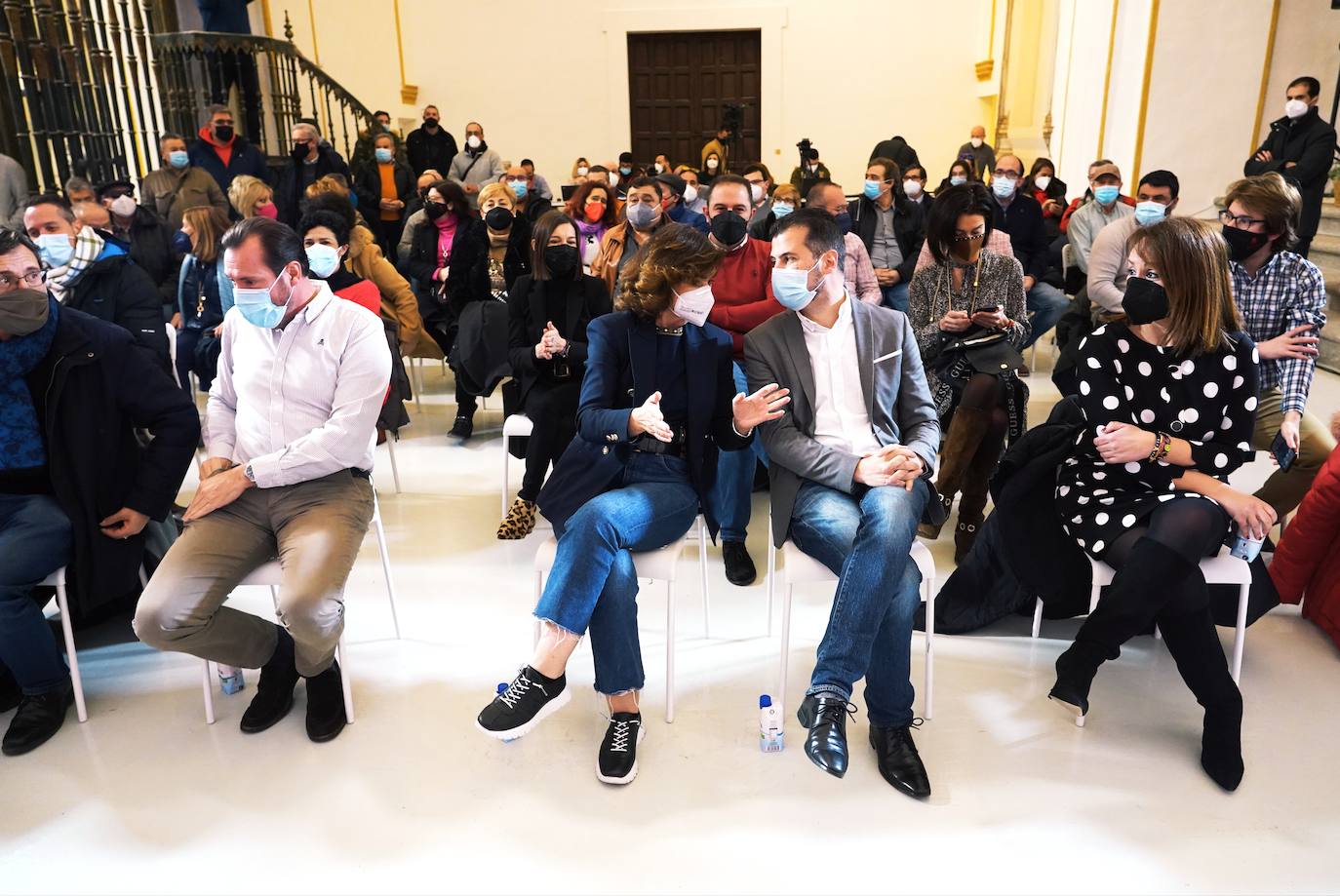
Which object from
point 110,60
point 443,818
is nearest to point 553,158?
point 110,60

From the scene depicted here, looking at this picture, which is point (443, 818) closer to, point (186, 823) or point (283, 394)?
point (186, 823)

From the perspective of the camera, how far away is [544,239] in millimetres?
3668

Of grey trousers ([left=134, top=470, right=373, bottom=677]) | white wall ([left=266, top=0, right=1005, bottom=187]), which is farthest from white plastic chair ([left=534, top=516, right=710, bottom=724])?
white wall ([left=266, top=0, right=1005, bottom=187])

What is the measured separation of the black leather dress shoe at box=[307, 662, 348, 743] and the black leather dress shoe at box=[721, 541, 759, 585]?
4.41 ft

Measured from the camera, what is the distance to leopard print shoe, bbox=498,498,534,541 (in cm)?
371

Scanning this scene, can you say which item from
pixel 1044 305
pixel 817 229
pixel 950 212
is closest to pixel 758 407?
pixel 817 229

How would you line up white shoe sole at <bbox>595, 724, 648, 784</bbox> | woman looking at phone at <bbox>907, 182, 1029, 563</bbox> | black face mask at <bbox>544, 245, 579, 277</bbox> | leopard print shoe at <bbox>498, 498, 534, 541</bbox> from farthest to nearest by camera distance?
leopard print shoe at <bbox>498, 498, 534, 541</bbox>
black face mask at <bbox>544, 245, 579, 277</bbox>
woman looking at phone at <bbox>907, 182, 1029, 563</bbox>
white shoe sole at <bbox>595, 724, 648, 784</bbox>

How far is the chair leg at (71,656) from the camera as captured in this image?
2.45m

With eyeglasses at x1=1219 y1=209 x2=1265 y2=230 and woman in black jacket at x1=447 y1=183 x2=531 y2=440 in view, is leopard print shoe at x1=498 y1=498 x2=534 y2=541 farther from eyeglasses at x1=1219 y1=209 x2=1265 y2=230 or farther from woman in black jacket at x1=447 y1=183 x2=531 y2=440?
eyeglasses at x1=1219 y1=209 x2=1265 y2=230

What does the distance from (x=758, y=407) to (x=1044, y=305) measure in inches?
127

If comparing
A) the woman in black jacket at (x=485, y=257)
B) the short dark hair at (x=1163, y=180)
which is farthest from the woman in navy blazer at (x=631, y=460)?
the short dark hair at (x=1163, y=180)

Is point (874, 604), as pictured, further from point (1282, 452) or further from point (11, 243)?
point (11, 243)

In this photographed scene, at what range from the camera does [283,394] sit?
252 cm

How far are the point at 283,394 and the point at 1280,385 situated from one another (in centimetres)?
310
